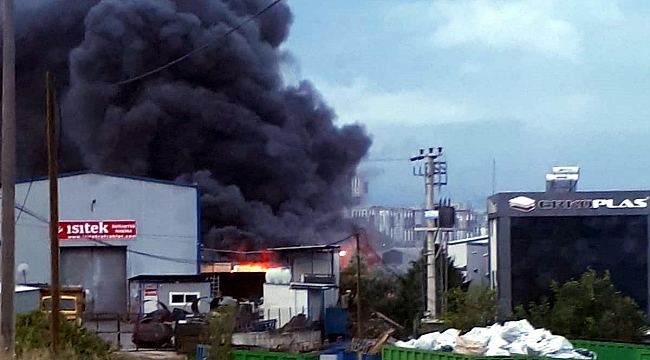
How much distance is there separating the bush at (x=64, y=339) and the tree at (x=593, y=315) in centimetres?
1531

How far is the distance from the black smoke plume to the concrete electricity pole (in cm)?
2790

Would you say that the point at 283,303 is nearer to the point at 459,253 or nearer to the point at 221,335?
the point at 221,335

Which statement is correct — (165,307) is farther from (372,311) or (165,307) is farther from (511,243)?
(511,243)

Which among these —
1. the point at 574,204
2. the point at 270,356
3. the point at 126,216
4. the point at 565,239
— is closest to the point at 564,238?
the point at 565,239

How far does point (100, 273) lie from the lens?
43.2m

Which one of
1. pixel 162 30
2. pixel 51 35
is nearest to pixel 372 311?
pixel 162 30

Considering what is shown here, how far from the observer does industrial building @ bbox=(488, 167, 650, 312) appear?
3931 centimetres

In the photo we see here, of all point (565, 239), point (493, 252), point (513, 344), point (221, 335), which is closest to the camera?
point (513, 344)

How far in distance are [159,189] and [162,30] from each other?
72.1ft

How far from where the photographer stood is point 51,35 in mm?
68125

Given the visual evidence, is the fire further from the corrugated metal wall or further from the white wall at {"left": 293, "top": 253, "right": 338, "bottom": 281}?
the white wall at {"left": 293, "top": 253, "right": 338, "bottom": 281}

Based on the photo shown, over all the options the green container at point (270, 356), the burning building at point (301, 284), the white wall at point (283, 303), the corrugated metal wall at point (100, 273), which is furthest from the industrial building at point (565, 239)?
the green container at point (270, 356)

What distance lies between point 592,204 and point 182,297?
54.1 feet

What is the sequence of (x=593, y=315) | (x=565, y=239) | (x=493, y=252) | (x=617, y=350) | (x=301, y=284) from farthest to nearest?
1. (x=493, y=252)
2. (x=565, y=239)
3. (x=301, y=284)
4. (x=593, y=315)
5. (x=617, y=350)
